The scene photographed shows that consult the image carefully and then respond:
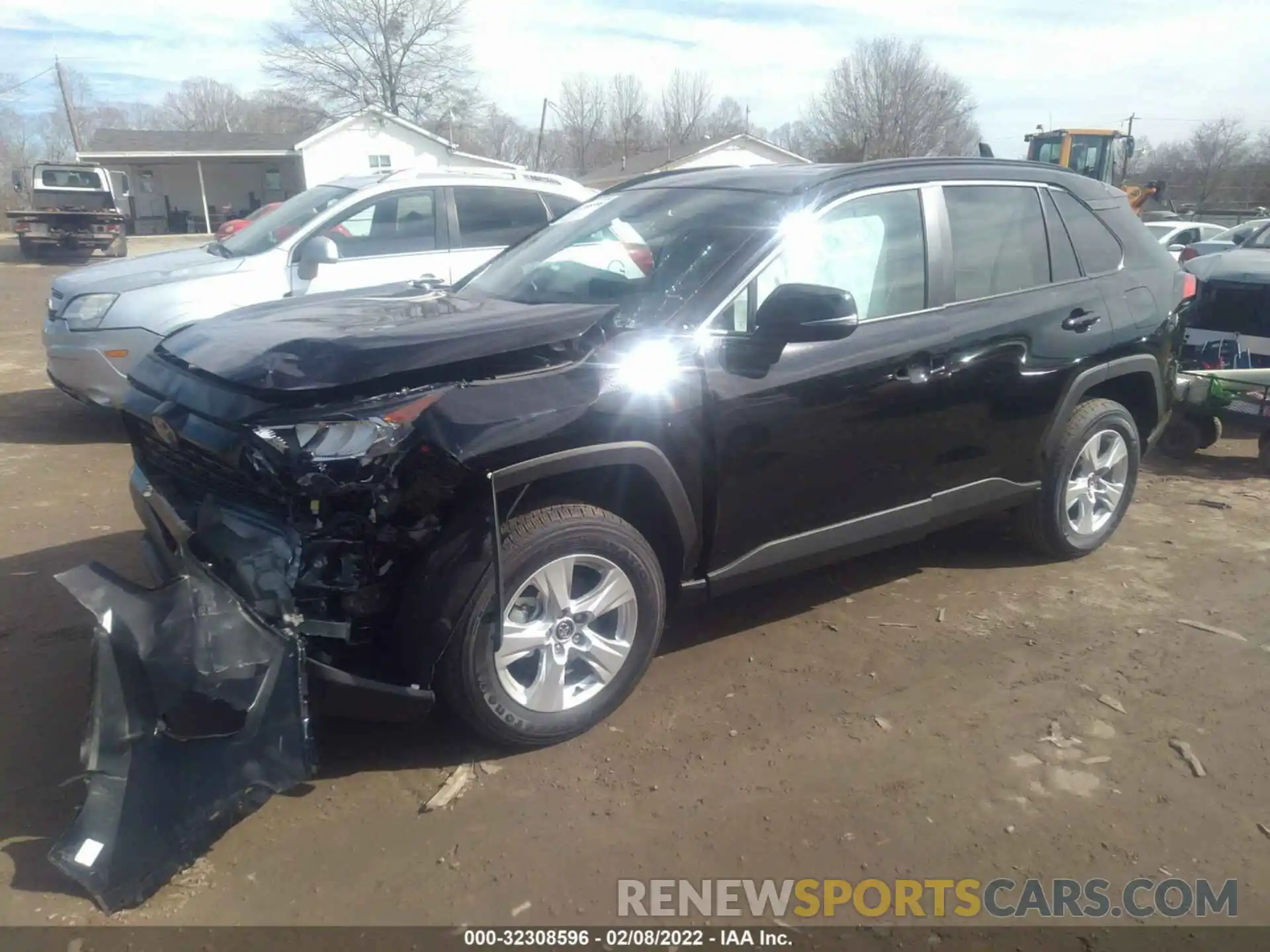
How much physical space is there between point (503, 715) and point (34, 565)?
308 cm

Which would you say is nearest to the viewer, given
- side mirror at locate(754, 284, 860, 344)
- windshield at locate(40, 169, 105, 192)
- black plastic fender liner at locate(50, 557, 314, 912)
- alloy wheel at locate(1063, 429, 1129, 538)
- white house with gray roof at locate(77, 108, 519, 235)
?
black plastic fender liner at locate(50, 557, 314, 912)

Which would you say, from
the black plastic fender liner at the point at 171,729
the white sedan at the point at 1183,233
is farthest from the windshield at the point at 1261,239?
the black plastic fender liner at the point at 171,729

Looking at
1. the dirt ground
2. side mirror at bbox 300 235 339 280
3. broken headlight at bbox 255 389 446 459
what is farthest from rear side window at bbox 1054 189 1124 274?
side mirror at bbox 300 235 339 280

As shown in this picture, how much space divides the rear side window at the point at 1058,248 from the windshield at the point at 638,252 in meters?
1.64

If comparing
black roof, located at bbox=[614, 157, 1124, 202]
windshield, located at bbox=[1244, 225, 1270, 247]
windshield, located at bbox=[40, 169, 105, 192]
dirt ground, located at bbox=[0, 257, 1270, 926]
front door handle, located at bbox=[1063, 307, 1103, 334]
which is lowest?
dirt ground, located at bbox=[0, 257, 1270, 926]

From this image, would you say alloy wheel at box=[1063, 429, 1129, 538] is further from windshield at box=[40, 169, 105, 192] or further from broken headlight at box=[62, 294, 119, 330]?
windshield at box=[40, 169, 105, 192]

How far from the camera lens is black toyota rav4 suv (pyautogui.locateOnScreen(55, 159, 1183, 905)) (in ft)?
9.06

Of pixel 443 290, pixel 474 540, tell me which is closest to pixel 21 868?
pixel 474 540

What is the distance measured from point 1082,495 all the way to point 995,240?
1.47 metres

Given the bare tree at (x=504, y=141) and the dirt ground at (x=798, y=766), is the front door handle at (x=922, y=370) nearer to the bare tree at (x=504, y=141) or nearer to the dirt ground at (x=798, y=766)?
the dirt ground at (x=798, y=766)

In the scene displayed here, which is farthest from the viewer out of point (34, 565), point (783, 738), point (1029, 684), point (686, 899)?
point (34, 565)

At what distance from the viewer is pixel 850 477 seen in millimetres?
3926

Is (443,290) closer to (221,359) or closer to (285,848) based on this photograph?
(221,359)

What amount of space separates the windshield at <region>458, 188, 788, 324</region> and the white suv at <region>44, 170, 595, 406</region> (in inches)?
108
